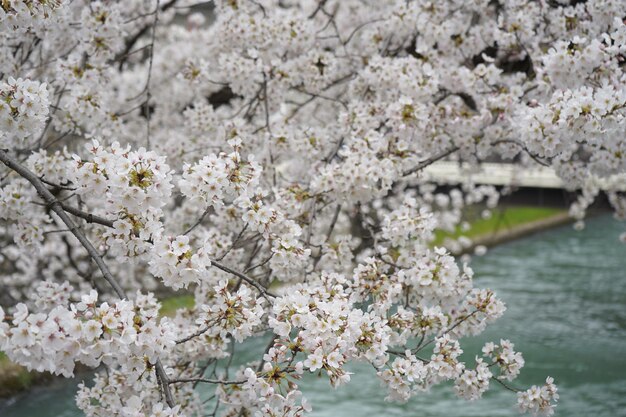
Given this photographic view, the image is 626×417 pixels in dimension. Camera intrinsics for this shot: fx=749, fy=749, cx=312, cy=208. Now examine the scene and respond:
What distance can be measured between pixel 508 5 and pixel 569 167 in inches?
37.8

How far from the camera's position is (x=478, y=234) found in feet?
39.9

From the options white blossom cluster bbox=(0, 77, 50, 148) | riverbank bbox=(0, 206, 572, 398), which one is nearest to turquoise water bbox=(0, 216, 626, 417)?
riverbank bbox=(0, 206, 572, 398)

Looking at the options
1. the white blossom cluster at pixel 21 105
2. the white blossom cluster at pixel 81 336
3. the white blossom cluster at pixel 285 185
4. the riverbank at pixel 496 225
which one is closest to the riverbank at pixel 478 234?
the riverbank at pixel 496 225

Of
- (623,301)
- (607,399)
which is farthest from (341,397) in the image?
(623,301)

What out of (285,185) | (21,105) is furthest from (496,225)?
(21,105)

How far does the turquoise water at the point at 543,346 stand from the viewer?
18.1ft

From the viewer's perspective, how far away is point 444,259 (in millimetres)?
3041

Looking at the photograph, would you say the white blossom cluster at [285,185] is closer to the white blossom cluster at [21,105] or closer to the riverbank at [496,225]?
the white blossom cluster at [21,105]

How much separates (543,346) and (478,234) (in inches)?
205

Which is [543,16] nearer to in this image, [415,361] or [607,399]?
[415,361]

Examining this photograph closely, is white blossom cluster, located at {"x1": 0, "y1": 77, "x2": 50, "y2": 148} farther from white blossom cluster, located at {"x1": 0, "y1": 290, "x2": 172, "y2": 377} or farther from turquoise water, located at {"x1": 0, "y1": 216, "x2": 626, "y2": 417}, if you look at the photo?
turquoise water, located at {"x1": 0, "y1": 216, "x2": 626, "y2": 417}

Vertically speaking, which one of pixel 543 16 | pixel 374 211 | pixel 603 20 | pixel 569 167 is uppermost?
pixel 374 211

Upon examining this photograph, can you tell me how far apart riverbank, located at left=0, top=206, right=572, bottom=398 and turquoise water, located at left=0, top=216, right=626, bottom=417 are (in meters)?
0.14

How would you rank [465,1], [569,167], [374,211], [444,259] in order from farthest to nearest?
[374,211]
[465,1]
[569,167]
[444,259]
